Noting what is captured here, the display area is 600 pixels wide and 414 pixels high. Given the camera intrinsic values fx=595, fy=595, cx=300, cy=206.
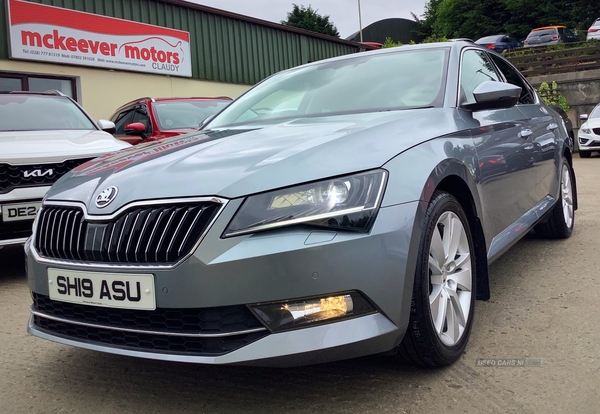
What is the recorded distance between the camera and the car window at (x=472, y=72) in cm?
317

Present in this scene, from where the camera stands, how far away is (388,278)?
200 cm

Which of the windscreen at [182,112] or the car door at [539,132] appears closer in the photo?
the car door at [539,132]

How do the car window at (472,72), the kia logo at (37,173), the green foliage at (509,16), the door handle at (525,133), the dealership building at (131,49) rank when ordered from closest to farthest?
1. the car window at (472,72)
2. the door handle at (525,133)
3. the kia logo at (37,173)
4. the dealership building at (131,49)
5. the green foliage at (509,16)

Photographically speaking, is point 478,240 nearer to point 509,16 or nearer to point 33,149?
point 33,149

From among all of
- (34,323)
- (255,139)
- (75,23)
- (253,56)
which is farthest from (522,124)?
(253,56)

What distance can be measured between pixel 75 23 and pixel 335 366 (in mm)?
11012

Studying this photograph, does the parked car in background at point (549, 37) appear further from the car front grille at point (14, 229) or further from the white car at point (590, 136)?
the car front grille at point (14, 229)

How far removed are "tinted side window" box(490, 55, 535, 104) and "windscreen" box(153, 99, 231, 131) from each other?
4.08 m

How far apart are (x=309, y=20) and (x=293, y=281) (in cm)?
4926

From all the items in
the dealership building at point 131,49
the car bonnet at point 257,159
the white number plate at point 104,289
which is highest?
the dealership building at point 131,49

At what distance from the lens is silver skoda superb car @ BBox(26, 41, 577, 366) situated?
192cm

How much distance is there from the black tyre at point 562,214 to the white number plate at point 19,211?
149 inches

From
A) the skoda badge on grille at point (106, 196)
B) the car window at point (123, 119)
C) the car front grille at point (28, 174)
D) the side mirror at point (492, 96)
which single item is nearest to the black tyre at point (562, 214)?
the side mirror at point (492, 96)

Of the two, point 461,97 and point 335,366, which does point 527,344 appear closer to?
point 335,366
